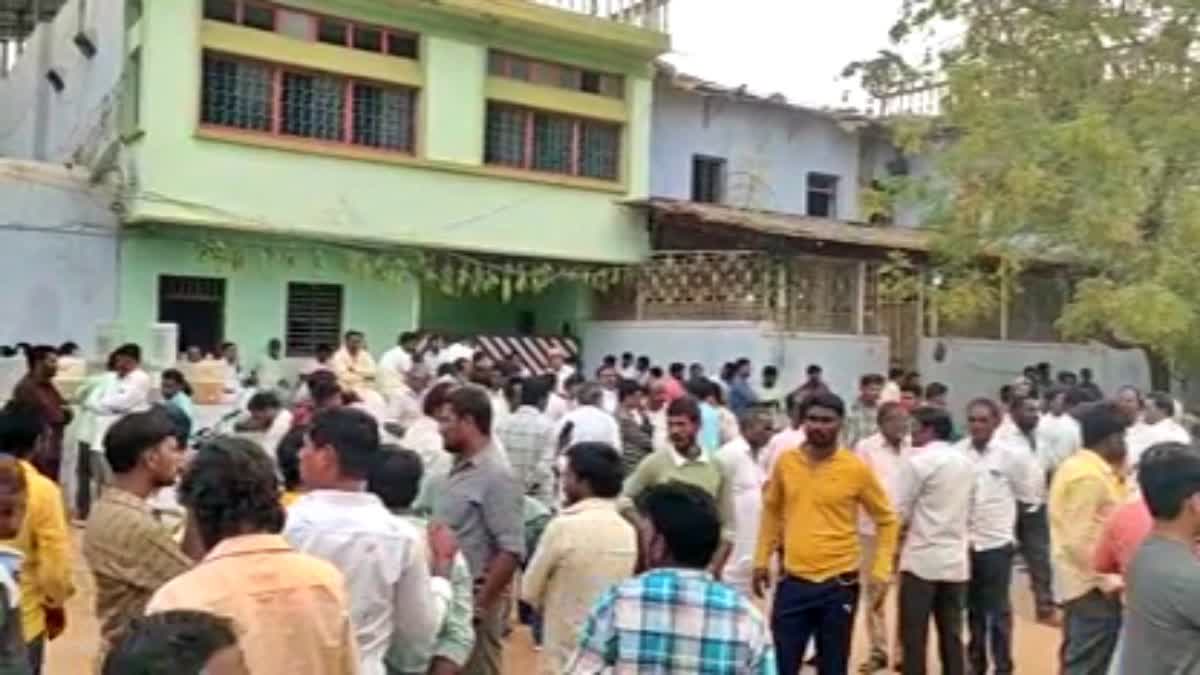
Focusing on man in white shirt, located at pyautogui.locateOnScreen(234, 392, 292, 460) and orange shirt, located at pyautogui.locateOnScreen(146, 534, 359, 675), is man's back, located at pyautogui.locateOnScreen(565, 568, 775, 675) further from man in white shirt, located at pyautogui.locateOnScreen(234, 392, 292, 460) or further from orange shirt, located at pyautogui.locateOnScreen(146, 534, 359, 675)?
man in white shirt, located at pyautogui.locateOnScreen(234, 392, 292, 460)

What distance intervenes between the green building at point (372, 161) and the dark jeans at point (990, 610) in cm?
1239

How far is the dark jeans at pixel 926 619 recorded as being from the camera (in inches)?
304

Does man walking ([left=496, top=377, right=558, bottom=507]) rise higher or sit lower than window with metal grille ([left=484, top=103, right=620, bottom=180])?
lower

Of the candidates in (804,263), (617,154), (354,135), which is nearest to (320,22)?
(354,135)

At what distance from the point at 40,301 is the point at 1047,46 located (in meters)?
12.4

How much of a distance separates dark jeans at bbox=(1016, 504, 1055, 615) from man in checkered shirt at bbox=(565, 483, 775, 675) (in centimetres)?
697

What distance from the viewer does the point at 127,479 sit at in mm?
4445

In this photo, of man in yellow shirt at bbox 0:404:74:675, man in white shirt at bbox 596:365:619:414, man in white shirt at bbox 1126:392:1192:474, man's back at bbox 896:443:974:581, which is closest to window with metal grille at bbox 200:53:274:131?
man in white shirt at bbox 596:365:619:414

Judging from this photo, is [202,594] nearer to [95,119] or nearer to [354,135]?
[354,135]

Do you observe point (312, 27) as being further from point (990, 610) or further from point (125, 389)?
point (990, 610)

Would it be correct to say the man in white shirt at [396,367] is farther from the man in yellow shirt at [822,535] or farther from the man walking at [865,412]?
the man in yellow shirt at [822,535]

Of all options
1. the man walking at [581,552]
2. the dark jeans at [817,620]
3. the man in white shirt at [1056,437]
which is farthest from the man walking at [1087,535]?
the man in white shirt at [1056,437]

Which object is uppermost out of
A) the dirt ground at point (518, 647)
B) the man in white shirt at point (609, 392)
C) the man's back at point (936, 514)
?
the man in white shirt at point (609, 392)

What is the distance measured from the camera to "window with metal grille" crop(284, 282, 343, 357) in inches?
779
